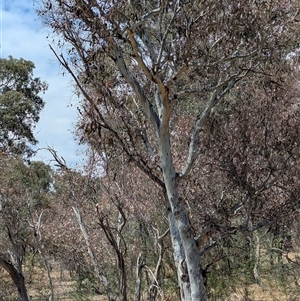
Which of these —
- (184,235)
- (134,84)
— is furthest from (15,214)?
(134,84)

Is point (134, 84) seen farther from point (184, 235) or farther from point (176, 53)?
point (184, 235)

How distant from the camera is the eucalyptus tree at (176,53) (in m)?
6.12

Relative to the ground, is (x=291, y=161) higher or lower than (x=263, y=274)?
higher

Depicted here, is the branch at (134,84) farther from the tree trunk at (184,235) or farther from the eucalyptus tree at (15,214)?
the eucalyptus tree at (15,214)

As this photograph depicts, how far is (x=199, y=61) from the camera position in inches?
253

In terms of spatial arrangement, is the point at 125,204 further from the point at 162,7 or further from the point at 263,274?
the point at 162,7

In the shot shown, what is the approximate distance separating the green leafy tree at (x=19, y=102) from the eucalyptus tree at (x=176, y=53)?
37.1 feet

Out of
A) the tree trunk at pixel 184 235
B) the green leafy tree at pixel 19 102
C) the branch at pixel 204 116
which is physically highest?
the green leafy tree at pixel 19 102

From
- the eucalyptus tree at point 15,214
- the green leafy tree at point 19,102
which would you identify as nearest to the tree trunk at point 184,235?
the eucalyptus tree at point 15,214

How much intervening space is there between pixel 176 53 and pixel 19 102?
14374 millimetres

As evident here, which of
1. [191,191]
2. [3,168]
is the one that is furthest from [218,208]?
[3,168]

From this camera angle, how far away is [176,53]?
6172mm

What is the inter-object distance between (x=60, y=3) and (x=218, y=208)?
335 centimetres

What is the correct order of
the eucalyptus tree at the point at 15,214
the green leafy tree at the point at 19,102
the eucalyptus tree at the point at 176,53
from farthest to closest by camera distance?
the green leafy tree at the point at 19,102 → the eucalyptus tree at the point at 15,214 → the eucalyptus tree at the point at 176,53
